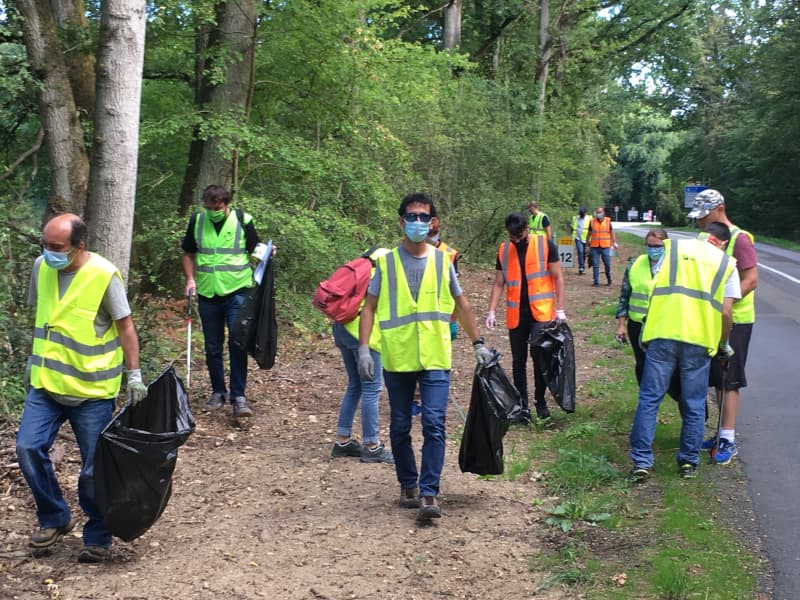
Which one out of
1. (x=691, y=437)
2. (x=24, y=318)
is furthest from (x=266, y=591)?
(x=24, y=318)

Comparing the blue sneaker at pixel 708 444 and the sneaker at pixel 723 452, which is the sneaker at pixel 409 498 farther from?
the blue sneaker at pixel 708 444

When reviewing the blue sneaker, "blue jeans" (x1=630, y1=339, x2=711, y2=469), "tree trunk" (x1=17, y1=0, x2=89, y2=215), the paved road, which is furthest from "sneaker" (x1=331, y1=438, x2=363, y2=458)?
"tree trunk" (x1=17, y1=0, x2=89, y2=215)

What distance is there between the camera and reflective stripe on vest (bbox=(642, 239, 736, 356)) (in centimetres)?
Result: 602

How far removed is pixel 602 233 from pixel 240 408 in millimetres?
13467

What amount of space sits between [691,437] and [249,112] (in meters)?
8.13

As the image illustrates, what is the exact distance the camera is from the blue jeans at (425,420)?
5.41m

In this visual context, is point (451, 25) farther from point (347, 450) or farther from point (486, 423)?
point (486, 423)

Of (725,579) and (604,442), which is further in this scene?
(604,442)

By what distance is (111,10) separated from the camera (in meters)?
6.92

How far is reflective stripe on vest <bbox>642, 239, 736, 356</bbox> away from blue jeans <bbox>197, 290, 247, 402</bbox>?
3580 mm

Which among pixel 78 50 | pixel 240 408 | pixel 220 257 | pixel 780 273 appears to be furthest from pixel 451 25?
pixel 240 408

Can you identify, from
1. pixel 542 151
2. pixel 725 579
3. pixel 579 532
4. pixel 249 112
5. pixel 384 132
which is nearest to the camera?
pixel 725 579

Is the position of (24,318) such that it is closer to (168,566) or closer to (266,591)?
(168,566)

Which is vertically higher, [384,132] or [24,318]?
[384,132]
